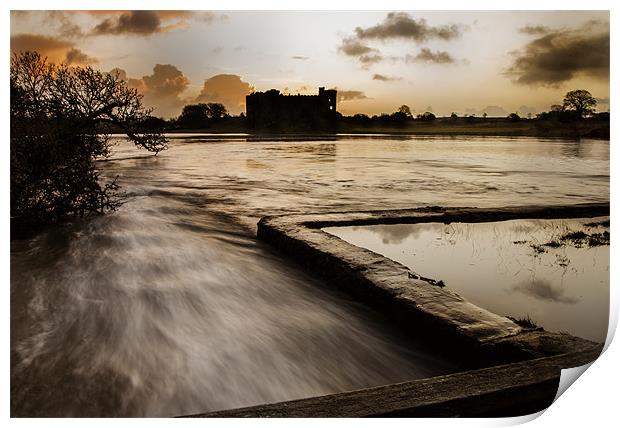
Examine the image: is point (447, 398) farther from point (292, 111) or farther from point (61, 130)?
point (61, 130)

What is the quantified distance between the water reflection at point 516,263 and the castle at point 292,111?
92 centimetres

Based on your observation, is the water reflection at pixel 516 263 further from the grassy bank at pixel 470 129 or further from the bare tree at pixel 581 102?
the bare tree at pixel 581 102

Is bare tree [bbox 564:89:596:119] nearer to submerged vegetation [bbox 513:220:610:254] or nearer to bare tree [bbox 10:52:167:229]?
submerged vegetation [bbox 513:220:610:254]

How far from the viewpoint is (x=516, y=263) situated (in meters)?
3.86

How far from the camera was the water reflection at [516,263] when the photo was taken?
3.23 m

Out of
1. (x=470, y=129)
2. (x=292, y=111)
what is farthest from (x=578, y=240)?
(x=292, y=111)

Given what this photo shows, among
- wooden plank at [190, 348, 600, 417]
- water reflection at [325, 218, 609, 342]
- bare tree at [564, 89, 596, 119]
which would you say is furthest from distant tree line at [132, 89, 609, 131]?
wooden plank at [190, 348, 600, 417]

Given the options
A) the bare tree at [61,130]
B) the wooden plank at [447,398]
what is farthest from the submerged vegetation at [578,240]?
the bare tree at [61,130]

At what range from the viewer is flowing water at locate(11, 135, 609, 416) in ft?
7.59

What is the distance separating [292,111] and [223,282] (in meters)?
1.41

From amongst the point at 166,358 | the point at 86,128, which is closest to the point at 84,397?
the point at 166,358

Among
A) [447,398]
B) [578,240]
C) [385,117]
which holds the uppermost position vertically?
[385,117]
